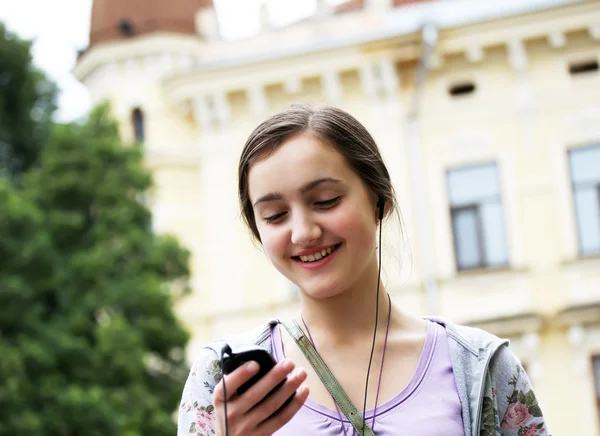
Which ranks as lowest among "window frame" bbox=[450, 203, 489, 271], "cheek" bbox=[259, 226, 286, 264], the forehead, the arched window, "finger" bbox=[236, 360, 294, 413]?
"finger" bbox=[236, 360, 294, 413]

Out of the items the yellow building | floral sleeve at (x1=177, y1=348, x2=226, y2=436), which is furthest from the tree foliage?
floral sleeve at (x1=177, y1=348, x2=226, y2=436)

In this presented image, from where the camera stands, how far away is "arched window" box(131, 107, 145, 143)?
16.8 metres

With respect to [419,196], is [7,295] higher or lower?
lower

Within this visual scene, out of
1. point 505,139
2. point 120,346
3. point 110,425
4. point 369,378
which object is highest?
point 505,139

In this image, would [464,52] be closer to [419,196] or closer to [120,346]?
[419,196]

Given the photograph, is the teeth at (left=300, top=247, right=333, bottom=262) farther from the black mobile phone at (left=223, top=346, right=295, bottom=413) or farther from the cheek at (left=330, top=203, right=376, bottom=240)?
the black mobile phone at (left=223, top=346, right=295, bottom=413)

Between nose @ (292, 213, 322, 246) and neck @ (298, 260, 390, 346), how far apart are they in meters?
0.15

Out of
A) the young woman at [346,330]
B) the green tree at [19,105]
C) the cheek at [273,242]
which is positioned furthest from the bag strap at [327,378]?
the green tree at [19,105]

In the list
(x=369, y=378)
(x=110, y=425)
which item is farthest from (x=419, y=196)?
(x=369, y=378)

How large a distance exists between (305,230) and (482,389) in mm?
431

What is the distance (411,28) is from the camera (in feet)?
50.5

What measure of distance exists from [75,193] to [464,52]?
18.4ft

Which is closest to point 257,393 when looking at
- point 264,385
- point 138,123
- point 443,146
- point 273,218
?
point 264,385

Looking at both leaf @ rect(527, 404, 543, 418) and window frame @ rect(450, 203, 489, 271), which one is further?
window frame @ rect(450, 203, 489, 271)
